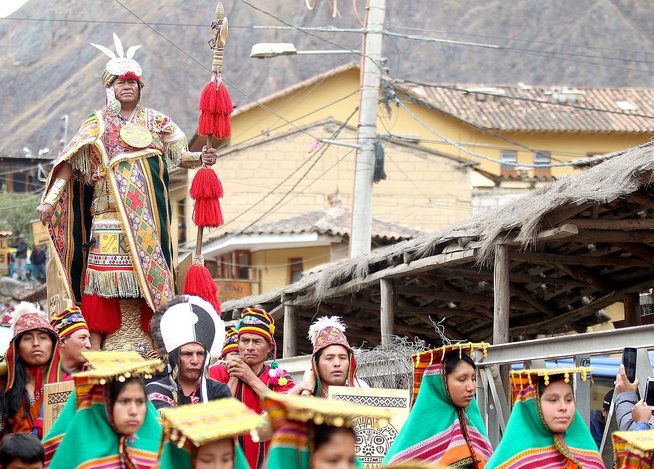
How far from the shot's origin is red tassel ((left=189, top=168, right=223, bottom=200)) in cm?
1036

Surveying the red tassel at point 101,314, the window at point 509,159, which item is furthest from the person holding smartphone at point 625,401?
the window at point 509,159

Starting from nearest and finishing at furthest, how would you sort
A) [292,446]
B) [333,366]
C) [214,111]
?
[292,446] < [333,366] < [214,111]

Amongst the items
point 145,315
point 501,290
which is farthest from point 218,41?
point 501,290

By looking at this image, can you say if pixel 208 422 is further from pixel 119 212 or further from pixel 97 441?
pixel 119 212

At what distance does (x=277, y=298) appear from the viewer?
18250mm

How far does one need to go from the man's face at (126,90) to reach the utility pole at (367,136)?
10305 mm

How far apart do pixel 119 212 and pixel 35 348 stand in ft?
6.80

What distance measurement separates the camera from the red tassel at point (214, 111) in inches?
410

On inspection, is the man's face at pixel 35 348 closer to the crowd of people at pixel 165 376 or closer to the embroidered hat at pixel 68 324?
the crowd of people at pixel 165 376

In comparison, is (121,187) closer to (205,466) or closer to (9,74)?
(205,466)

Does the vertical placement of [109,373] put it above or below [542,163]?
below

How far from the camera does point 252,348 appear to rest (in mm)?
8320

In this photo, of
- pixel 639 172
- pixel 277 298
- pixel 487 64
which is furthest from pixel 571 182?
pixel 487 64

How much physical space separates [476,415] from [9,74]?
85.7 meters
